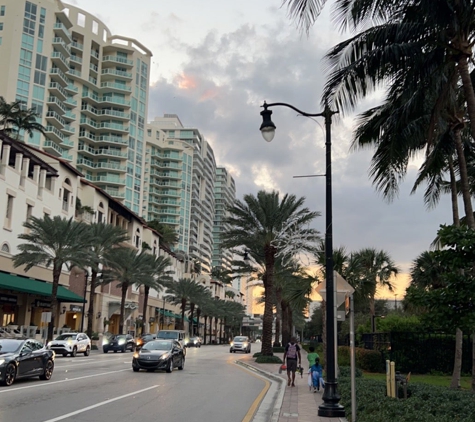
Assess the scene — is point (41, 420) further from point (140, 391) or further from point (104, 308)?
point (104, 308)

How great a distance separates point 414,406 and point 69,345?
3197cm

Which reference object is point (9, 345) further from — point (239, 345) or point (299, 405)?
point (239, 345)

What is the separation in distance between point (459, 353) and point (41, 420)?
14169mm

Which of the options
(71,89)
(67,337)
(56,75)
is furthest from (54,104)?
(67,337)

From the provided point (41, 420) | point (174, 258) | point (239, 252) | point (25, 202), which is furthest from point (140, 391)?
point (174, 258)

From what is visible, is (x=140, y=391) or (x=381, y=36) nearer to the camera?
(x=381, y=36)

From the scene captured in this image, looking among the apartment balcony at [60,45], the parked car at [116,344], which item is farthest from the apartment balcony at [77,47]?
the parked car at [116,344]

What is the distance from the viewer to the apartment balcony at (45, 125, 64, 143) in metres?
92.2

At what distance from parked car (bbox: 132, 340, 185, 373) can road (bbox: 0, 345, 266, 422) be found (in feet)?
6.38

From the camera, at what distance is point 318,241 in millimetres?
38844

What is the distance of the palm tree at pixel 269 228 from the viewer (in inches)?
1496

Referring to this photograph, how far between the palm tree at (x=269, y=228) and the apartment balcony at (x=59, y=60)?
6482cm

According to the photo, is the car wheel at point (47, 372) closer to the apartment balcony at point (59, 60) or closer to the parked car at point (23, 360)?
the parked car at point (23, 360)

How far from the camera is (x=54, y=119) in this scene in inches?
3649
